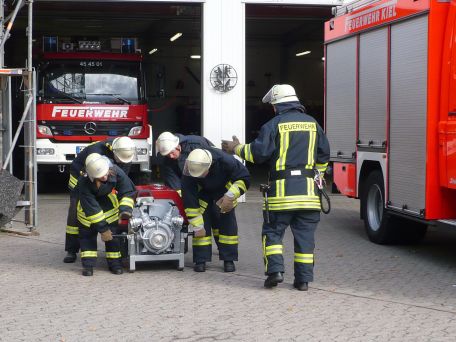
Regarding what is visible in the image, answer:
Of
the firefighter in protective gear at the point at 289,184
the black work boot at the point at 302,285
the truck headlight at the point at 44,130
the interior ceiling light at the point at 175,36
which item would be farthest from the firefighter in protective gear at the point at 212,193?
the interior ceiling light at the point at 175,36

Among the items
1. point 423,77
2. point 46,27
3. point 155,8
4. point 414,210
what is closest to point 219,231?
point 414,210

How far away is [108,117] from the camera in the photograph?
1505 centimetres

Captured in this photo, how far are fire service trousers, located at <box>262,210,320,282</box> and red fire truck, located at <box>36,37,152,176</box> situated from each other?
7619 millimetres

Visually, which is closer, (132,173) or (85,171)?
(85,171)

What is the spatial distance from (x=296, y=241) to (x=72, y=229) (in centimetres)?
269

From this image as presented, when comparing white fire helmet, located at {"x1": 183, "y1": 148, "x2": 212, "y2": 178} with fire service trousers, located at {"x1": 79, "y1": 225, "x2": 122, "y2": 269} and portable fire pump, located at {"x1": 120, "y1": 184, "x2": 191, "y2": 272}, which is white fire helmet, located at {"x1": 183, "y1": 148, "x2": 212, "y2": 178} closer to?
portable fire pump, located at {"x1": 120, "y1": 184, "x2": 191, "y2": 272}

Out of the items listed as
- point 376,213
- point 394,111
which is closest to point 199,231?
point 394,111

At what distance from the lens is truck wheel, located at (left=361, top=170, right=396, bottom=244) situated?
31.9 ft

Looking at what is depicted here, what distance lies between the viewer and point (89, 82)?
49.9 feet

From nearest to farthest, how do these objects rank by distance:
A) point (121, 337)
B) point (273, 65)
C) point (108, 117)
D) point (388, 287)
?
point (121, 337), point (388, 287), point (108, 117), point (273, 65)

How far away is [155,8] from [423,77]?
32.9 feet

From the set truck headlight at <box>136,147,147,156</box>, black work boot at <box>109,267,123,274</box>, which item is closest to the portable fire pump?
black work boot at <box>109,267,123,274</box>

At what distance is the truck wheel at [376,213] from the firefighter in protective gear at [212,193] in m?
2.22

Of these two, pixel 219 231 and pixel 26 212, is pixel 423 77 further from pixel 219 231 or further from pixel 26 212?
pixel 26 212
